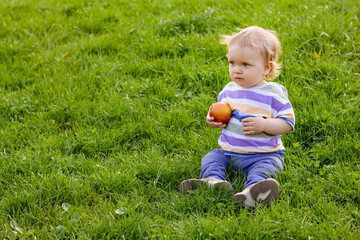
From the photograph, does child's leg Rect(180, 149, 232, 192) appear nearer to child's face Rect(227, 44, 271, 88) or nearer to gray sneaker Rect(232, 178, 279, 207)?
gray sneaker Rect(232, 178, 279, 207)

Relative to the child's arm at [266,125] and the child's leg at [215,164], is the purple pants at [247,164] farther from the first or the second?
the child's arm at [266,125]

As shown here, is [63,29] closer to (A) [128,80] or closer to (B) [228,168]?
(A) [128,80]

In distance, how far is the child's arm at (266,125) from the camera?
3.08 m

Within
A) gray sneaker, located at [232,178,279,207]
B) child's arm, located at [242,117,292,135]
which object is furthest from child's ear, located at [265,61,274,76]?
gray sneaker, located at [232,178,279,207]

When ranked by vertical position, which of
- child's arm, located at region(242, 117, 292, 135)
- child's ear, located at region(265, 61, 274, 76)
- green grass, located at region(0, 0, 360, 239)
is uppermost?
child's ear, located at region(265, 61, 274, 76)

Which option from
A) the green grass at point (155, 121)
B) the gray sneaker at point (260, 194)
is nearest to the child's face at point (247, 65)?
the green grass at point (155, 121)

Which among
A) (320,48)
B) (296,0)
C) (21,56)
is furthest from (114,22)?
(320,48)

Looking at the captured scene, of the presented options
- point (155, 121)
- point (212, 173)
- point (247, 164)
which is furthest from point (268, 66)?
point (155, 121)

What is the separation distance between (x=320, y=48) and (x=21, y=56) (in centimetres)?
339

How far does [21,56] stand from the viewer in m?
5.37

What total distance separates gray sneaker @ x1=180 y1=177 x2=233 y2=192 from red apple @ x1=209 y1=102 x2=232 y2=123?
44 centimetres

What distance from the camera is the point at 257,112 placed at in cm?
319

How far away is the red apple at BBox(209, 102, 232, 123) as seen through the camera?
3217 mm

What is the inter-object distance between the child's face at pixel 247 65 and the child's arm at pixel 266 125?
0.96 ft
